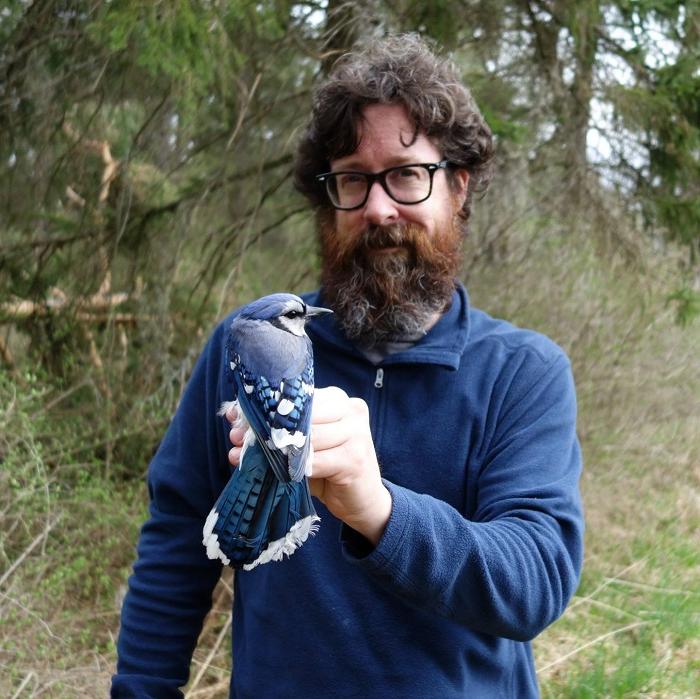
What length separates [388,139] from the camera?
6.43 feet

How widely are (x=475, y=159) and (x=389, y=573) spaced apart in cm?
136

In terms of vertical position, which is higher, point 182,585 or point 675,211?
point 675,211

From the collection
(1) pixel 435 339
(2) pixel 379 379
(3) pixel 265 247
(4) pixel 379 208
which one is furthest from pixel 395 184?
(3) pixel 265 247

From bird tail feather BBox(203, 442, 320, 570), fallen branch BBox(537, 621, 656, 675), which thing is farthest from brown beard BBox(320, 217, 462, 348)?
fallen branch BBox(537, 621, 656, 675)

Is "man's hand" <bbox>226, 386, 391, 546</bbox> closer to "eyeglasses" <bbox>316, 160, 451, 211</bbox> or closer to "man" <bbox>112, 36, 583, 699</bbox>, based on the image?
"man" <bbox>112, 36, 583, 699</bbox>

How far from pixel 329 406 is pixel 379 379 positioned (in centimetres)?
51

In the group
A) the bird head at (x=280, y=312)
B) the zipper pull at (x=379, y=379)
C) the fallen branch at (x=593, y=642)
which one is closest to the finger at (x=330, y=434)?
the bird head at (x=280, y=312)

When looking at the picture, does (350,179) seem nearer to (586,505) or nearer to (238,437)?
(238,437)

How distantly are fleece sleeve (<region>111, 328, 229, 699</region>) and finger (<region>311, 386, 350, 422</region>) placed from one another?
55cm

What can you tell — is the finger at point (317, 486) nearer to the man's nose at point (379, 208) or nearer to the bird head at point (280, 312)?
the bird head at point (280, 312)

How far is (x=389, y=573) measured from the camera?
1.30 meters

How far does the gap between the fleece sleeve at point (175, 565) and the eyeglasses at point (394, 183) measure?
0.60 m

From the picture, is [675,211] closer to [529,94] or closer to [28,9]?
[529,94]

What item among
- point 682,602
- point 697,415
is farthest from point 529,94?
point 682,602
